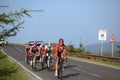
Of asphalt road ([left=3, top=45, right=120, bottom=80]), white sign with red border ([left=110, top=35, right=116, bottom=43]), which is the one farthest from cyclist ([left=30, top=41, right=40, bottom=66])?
white sign with red border ([left=110, top=35, right=116, bottom=43])

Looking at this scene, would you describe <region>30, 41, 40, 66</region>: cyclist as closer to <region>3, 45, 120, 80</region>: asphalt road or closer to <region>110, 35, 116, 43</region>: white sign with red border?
<region>3, 45, 120, 80</region>: asphalt road

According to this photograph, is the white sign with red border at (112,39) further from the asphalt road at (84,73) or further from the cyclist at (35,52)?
the cyclist at (35,52)

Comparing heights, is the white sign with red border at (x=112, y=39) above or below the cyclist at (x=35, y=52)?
above

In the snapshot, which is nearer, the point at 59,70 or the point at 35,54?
the point at 59,70

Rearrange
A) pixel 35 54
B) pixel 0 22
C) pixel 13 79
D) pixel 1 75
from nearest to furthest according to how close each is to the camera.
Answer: pixel 0 22 < pixel 1 75 < pixel 13 79 < pixel 35 54

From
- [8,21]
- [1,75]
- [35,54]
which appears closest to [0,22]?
[8,21]

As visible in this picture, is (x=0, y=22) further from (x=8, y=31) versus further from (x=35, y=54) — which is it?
(x=35, y=54)

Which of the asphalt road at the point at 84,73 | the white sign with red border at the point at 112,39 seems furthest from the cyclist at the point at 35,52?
the white sign with red border at the point at 112,39

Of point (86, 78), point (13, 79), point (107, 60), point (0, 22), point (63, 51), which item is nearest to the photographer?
point (0, 22)

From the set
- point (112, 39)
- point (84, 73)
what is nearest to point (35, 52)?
point (84, 73)

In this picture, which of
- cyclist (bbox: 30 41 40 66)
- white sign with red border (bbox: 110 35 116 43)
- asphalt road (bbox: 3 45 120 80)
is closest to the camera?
asphalt road (bbox: 3 45 120 80)

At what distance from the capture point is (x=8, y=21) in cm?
382

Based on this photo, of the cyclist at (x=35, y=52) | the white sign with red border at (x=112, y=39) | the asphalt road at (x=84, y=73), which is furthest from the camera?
the white sign with red border at (x=112, y=39)

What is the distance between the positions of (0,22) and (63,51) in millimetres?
12201
